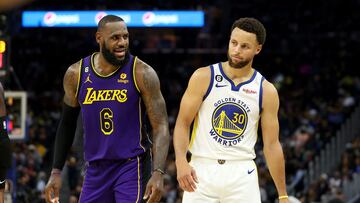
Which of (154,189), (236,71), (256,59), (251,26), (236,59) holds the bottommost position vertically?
(256,59)

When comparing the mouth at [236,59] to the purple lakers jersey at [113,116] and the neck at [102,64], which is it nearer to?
the purple lakers jersey at [113,116]

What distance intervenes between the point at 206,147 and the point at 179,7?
21.8 metres

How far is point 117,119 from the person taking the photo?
6945 mm

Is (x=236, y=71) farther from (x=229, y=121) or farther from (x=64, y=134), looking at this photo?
(x=64, y=134)

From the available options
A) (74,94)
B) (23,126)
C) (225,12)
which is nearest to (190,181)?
(74,94)

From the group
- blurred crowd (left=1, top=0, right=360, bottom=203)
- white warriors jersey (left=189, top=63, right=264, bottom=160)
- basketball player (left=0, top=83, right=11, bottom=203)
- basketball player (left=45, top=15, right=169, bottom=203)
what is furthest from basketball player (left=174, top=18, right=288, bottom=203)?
blurred crowd (left=1, top=0, right=360, bottom=203)

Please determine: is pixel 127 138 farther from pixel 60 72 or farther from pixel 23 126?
pixel 60 72

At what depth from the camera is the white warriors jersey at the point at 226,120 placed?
694 cm

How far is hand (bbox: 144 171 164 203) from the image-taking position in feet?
21.7

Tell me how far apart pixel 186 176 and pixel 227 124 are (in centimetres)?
55

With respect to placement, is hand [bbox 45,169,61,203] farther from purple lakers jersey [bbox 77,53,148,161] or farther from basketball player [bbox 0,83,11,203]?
basketball player [bbox 0,83,11,203]

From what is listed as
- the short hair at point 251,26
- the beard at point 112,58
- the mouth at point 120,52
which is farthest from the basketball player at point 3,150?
the short hair at point 251,26

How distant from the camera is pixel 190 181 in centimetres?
675

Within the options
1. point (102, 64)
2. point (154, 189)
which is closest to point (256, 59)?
point (102, 64)
